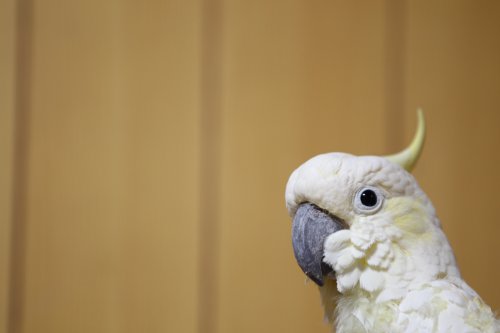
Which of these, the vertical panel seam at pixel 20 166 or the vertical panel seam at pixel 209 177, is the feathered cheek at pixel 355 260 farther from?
the vertical panel seam at pixel 20 166

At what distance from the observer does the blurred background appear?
1880mm

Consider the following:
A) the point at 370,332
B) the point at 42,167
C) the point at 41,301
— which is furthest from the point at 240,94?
the point at 370,332

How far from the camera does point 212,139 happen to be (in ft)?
6.39

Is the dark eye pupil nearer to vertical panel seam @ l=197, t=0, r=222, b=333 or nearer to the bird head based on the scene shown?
the bird head

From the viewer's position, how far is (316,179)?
0.94m

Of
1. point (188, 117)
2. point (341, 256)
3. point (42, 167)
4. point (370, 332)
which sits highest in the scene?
point (188, 117)

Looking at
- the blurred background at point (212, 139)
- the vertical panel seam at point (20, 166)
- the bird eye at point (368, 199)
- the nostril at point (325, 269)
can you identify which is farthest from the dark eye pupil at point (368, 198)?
the vertical panel seam at point (20, 166)

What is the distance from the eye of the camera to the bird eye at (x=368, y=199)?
0.95 metres

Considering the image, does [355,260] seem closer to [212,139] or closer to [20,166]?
[212,139]

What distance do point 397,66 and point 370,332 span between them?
49.3 inches

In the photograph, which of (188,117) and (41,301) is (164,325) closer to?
(41,301)

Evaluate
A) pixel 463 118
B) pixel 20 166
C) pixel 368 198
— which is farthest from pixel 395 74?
pixel 20 166

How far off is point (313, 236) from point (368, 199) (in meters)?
0.13

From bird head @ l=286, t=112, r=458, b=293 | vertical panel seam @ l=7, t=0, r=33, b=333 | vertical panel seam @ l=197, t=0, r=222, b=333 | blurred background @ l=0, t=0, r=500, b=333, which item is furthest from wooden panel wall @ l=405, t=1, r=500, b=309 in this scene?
vertical panel seam @ l=7, t=0, r=33, b=333
